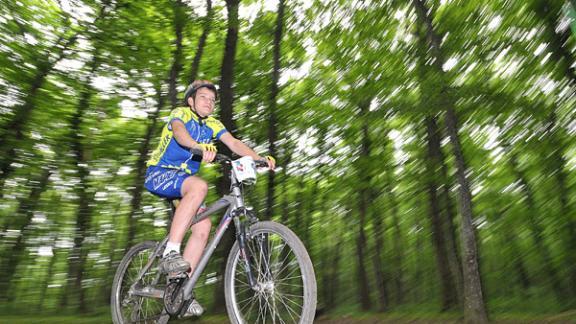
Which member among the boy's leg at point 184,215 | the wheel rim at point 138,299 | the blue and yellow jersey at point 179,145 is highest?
the blue and yellow jersey at point 179,145

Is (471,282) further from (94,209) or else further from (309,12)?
(94,209)

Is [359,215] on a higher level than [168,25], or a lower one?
lower

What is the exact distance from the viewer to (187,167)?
11.7 ft

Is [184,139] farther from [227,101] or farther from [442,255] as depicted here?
[442,255]

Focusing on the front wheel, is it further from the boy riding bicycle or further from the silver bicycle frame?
the boy riding bicycle

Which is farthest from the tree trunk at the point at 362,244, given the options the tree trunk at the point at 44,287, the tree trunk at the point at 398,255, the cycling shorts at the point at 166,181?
the tree trunk at the point at 44,287

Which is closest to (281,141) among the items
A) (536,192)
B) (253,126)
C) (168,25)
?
(253,126)

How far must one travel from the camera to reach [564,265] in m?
9.91

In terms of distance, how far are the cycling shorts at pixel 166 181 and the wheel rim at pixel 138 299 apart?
0.85 m

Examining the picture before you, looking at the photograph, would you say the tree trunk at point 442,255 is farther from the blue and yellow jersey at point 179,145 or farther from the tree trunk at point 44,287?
the tree trunk at point 44,287

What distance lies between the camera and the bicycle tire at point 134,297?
404 cm

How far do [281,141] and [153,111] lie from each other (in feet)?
10.7

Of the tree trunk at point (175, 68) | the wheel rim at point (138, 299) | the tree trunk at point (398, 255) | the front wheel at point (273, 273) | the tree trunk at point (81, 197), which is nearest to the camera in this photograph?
the front wheel at point (273, 273)

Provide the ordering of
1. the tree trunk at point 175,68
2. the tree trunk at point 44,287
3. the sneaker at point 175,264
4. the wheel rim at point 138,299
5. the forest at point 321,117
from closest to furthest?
the sneaker at point 175,264 < the wheel rim at point 138,299 < the forest at point 321,117 < the tree trunk at point 175,68 < the tree trunk at point 44,287
